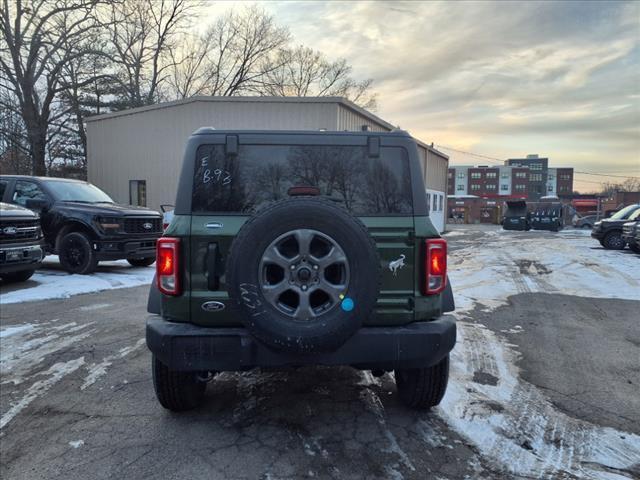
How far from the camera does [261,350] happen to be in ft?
8.92

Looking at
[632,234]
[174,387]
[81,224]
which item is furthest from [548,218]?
[174,387]

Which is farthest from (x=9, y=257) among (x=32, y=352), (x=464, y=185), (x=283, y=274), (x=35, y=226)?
(x=464, y=185)

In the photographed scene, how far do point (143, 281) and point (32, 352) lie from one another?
437cm

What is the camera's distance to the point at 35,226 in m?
8.06

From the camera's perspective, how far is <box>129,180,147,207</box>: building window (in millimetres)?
19891

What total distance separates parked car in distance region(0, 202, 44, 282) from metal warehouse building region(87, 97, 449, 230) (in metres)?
9.20

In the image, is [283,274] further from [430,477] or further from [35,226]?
[35,226]

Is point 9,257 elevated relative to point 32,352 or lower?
elevated

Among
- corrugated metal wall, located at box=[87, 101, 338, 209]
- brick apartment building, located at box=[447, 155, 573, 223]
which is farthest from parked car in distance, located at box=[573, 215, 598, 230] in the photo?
brick apartment building, located at box=[447, 155, 573, 223]

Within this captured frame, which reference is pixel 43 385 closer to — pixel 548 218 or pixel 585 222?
pixel 548 218

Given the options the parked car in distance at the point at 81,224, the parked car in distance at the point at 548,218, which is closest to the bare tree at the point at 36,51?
the parked car in distance at the point at 81,224

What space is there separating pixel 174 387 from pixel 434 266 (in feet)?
6.41

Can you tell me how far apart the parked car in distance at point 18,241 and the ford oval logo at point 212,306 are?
20.6 ft

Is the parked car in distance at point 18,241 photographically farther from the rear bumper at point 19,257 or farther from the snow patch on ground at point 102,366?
the snow patch on ground at point 102,366
